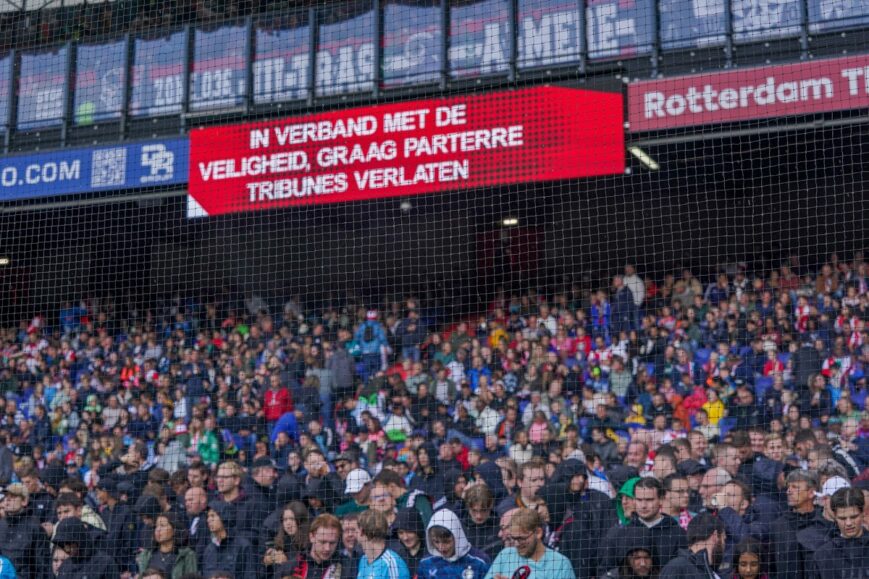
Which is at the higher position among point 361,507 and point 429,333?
point 429,333

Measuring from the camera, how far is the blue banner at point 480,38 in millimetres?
13383

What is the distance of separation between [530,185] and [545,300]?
1.48 meters

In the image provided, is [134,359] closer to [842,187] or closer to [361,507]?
[361,507]

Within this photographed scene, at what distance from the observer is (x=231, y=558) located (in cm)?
705

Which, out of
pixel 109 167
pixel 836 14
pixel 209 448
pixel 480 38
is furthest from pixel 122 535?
pixel 836 14

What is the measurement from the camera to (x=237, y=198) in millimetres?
13469

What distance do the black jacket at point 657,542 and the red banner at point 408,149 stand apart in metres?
6.91

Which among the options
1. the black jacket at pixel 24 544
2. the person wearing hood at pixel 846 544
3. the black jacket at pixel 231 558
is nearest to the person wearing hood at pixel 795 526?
the person wearing hood at pixel 846 544

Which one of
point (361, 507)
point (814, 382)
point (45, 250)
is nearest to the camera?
point (361, 507)

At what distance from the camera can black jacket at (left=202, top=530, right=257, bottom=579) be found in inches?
276

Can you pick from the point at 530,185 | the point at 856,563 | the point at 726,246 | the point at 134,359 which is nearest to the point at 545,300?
the point at 530,185

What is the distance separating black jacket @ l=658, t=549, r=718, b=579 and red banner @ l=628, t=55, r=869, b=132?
7.61 metres

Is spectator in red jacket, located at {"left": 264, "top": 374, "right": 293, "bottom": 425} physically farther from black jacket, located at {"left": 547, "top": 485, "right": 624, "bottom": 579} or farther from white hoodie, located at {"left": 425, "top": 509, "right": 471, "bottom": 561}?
white hoodie, located at {"left": 425, "top": 509, "right": 471, "bottom": 561}

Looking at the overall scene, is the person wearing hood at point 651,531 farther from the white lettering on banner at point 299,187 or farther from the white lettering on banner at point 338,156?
the white lettering on banner at point 299,187
